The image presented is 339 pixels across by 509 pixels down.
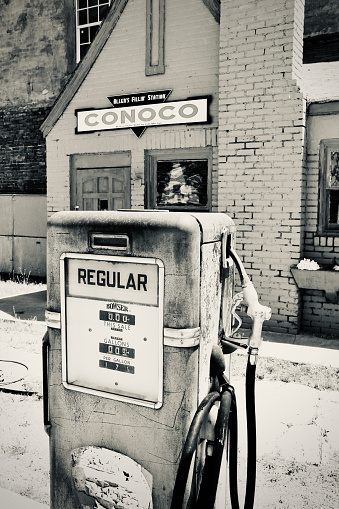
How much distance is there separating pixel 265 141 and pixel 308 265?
178cm

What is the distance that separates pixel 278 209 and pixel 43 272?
6.28 meters

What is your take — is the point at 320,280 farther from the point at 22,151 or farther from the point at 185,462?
the point at 22,151

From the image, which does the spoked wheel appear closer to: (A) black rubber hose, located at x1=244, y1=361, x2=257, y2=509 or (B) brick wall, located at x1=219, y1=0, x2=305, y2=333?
(A) black rubber hose, located at x1=244, y1=361, x2=257, y2=509

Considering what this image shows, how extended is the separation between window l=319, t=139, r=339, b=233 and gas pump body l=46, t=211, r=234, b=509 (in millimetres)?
4416

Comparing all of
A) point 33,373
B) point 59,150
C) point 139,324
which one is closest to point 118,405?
point 139,324

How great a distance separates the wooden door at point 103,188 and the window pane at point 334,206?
3262 mm

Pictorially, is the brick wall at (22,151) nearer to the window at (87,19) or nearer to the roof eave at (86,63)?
the window at (87,19)

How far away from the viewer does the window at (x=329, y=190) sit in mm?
6039

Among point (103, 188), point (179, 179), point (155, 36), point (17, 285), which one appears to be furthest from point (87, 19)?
point (17, 285)

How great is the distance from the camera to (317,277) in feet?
18.9

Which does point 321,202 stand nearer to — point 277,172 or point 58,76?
point 277,172

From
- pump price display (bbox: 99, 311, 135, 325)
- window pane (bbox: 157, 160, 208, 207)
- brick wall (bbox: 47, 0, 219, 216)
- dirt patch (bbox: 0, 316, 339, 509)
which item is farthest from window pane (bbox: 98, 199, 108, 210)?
pump price display (bbox: 99, 311, 135, 325)

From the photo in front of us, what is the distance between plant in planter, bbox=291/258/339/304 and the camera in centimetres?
575

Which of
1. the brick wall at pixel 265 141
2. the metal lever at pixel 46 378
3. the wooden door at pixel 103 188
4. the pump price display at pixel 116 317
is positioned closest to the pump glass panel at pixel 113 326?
the pump price display at pixel 116 317
